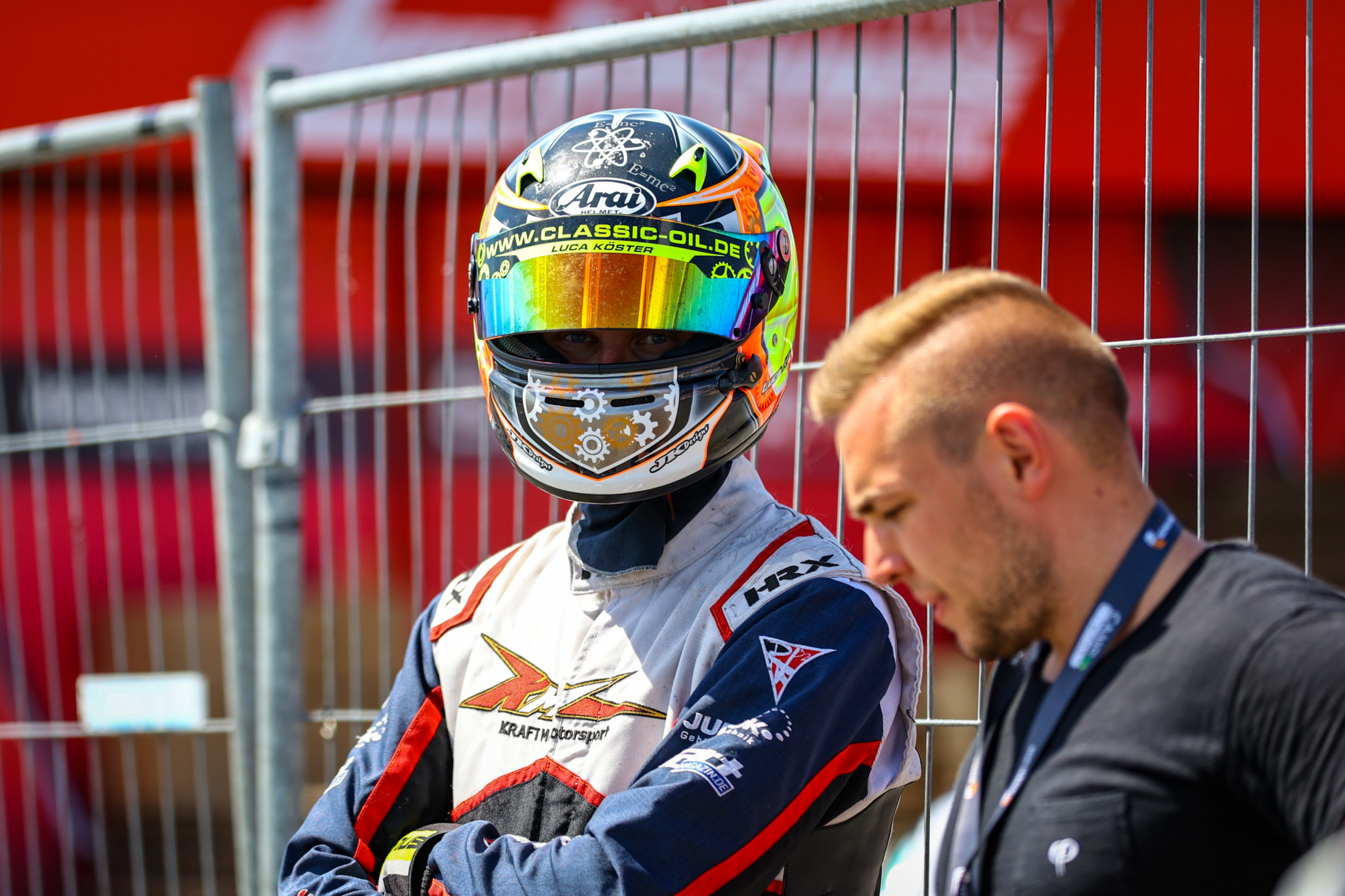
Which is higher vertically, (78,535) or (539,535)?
(539,535)

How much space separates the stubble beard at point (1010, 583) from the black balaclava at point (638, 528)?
83 centimetres

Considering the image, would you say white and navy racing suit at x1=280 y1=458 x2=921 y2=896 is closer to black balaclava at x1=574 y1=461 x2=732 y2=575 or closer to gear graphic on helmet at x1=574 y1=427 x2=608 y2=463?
black balaclava at x1=574 y1=461 x2=732 y2=575

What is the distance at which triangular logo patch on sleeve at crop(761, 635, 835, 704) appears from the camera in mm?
2105

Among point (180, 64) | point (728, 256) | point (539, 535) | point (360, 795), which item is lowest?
point (360, 795)

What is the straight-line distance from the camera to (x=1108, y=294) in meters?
4.82

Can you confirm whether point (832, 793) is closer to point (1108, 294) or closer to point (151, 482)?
point (1108, 294)

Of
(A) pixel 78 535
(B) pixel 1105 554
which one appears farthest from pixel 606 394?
(A) pixel 78 535

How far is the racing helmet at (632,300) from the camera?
2408 mm

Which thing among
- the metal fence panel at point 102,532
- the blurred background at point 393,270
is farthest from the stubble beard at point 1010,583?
the metal fence panel at point 102,532

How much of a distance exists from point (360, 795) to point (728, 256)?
1.16 metres

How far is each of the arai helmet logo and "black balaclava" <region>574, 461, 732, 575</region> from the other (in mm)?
499

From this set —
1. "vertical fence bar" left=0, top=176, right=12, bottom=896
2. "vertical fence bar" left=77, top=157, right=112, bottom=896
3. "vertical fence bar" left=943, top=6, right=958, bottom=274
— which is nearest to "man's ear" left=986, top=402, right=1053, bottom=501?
"vertical fence bar" left=943, top=6, right=958, bottom=274

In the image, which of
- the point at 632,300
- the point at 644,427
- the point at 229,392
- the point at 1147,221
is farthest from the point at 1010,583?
the point at 229,392

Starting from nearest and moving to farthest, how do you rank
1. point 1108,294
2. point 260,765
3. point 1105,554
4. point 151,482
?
point 1105,554 → point 260,765 → point 1108,294 → point 151,482
